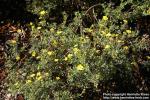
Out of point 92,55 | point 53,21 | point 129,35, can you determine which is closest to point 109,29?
point 129,35

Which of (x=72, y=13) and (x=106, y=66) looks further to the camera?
(x=72, y=13)

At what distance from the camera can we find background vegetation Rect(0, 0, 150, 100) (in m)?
3.66

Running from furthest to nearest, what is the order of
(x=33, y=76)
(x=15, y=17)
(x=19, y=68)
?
(x=15, y=17)
(x=19, y=68)
(x=33, y=76)

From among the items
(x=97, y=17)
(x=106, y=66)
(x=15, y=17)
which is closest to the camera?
(x=106, y=66)

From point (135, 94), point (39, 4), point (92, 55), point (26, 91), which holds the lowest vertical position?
point (135, 94)

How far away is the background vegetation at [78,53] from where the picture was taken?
12.0ft

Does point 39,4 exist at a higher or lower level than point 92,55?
higher

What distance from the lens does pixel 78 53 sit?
3.73 m

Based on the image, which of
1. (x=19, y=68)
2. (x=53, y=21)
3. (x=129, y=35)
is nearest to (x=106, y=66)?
(x=129, y=35)

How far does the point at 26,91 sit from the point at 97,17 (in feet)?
5.73

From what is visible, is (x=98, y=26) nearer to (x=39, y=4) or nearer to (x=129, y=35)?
(x=129, y=35)

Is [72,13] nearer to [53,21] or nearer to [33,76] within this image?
[53,21]

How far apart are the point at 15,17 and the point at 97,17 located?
131 cm

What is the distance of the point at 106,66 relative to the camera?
3609 millimetres
